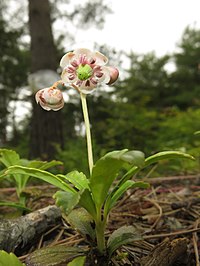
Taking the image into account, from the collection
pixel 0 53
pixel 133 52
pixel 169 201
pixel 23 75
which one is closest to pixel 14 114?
pixel 23 75

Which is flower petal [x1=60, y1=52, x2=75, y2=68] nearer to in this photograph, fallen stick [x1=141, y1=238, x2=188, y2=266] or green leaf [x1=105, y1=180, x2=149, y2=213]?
green leaf [x1=105, y1=180, x2=149, y2=213]

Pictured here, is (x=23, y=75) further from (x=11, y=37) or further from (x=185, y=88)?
(x=185, y=88)

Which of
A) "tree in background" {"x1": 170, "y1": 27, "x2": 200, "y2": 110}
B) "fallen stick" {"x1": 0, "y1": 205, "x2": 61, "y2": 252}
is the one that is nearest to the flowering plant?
"fallen stick" {"x1": 0, "y1": 205, "x2": 61, "y2": 252}

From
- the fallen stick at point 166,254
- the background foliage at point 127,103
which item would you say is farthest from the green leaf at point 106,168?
the background foliage at point 127,103

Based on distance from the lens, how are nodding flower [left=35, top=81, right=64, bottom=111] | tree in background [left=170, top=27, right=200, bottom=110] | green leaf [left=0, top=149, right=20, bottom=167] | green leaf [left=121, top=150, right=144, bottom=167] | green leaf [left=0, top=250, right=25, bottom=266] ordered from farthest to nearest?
tree in background [left=170, top=27, right=200, bottom=110] → green leaf [left=0, top=149, right=20, bottom=167] → nodding flower [left=35, top=81, right=64, bottom=111] → green leaf [left=0, top=250, right=25, bottom=266] → green leaf [left=121, top=150, right=144, bottom=167]

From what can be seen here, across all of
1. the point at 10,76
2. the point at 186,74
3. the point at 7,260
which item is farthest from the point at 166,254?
the point at 186,74

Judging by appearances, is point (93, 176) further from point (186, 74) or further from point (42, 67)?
point (186, 74)

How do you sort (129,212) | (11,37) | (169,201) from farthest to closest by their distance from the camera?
(11,37) → (169,201) → (129,212)
